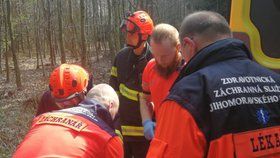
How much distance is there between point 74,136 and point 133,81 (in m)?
2.06

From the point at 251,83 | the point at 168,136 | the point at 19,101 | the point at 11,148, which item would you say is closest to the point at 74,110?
the point at 168,136

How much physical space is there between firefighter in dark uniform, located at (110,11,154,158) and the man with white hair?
178 cm

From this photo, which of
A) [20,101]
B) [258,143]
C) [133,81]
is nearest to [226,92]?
[258,143]

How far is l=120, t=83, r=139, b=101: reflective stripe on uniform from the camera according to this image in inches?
175

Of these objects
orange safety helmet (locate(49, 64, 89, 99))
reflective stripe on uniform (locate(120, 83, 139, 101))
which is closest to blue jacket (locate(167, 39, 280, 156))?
orange safety helmet (locate(49, 64, 89, 99))

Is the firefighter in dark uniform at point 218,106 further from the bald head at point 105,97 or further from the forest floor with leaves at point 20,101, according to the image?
the forest floor with leaves at point 20,101

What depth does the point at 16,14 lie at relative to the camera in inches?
1165

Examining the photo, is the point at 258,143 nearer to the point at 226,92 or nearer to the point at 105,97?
the point at 226,92

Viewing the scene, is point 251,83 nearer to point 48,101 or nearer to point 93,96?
point 93,96

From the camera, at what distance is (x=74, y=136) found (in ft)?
7.98

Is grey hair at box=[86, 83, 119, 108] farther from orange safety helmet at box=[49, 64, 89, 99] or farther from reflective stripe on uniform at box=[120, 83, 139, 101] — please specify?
reflective stripe on uniform at box=[120, 83, 139, 101]

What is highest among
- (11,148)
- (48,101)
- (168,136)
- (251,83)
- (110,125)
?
(251,83)

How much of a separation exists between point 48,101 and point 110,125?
125 cm

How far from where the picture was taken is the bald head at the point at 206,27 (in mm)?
1896
